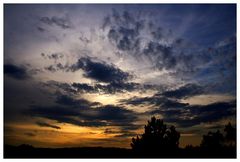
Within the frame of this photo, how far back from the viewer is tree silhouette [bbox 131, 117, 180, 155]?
38625mm

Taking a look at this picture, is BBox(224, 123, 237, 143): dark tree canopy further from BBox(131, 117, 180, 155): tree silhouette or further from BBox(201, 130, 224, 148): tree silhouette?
BBox(131, 117, 180, 155): tree silhouette

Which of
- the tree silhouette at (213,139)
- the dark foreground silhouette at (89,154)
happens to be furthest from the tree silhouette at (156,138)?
the dark foreground silhouette at (89,154)

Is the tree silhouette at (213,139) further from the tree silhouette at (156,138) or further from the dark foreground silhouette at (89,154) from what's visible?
the dark foreground silhouette at (89,154)

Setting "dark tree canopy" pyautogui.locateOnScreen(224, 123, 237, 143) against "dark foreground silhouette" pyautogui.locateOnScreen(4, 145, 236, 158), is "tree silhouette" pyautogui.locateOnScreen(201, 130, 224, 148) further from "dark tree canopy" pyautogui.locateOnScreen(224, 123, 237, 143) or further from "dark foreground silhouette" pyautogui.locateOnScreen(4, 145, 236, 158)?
"dark foreground silhouette" pyautogui.locateOnScreen(4, 145, 236, 158)

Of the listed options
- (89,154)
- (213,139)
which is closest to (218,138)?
(213,139)

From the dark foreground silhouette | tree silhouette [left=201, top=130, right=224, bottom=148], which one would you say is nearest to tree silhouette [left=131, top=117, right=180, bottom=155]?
tree silhouette [left=201, top=130, right=224, bottom=148]

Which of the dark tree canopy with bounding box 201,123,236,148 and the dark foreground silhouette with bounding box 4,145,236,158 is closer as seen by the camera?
the dark foreground silhouette with bounding box 4,145,236,158

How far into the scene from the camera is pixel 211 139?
36.0 metres

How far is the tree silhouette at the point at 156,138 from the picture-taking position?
127 ft

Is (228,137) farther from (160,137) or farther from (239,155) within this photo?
(239,155)

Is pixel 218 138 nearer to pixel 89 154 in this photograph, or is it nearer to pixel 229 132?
pixel 229 132

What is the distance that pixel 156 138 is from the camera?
39.6m

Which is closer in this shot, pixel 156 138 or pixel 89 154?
pixel 89 154

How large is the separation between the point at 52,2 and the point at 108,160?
9.30 meters
